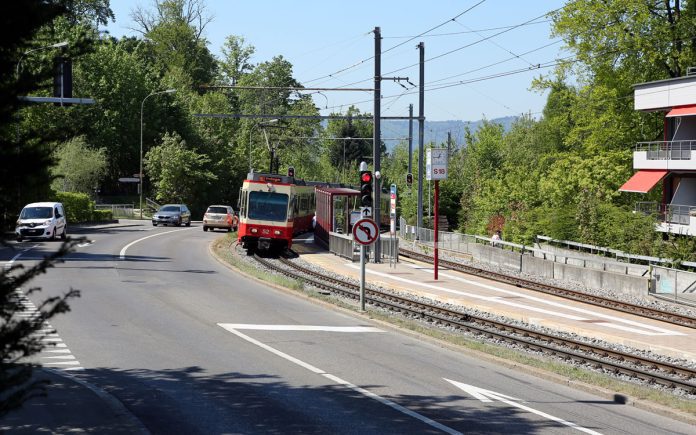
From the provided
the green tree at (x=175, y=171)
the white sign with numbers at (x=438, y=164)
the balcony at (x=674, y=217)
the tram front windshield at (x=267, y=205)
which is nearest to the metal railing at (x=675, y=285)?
the white sign with numbers at (x=438, y=164)

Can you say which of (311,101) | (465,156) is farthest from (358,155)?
(465,156)

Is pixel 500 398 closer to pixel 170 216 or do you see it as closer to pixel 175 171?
pixel 170 216

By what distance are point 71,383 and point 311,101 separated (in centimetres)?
11842

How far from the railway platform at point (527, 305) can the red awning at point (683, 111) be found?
13.8 metres

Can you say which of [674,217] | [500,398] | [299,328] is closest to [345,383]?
[500,398]

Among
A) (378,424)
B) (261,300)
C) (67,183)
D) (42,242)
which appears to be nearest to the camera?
Answer: (378,424)

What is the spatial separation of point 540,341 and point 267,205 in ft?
67.6

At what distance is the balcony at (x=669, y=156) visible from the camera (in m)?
42.1

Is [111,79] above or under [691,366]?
above

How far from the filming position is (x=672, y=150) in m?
43.2

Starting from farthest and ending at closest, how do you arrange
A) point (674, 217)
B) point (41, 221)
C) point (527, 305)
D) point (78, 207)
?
point (78, 207), point (674, 217), point (41, 221), point (527, 305)

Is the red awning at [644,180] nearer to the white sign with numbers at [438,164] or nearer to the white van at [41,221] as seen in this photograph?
the white sign with numbers at [438,164]

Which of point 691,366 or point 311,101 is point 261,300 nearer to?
point 691,366

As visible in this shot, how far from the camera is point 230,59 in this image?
411 feet
